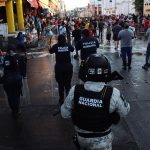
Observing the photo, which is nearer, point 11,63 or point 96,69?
point 96,69

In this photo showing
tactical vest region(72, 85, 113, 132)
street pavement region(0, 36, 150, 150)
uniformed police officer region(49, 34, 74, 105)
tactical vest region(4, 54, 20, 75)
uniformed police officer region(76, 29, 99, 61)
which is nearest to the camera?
tactical vest region(72, 85, 113, 132)

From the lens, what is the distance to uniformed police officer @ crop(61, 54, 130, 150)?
130 inches

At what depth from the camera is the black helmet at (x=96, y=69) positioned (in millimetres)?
3344

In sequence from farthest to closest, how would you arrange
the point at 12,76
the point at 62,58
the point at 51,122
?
the point at 62,58
the point at 12,76
the point at 51,122

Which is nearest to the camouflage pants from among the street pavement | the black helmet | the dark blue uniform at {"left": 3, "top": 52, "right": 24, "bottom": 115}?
the black helmet

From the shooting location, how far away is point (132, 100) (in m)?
8.51

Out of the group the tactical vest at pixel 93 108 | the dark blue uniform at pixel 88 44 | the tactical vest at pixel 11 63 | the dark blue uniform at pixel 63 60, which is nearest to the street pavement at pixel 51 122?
the dark blue uniform at pixel 63 60

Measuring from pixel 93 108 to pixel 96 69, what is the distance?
0.36 meters

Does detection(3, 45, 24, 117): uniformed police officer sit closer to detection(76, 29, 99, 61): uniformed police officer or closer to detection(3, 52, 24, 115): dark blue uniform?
detection(3, 52, 24, 115): dark blue uniform

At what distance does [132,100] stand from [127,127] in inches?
76.1

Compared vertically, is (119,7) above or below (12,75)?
below

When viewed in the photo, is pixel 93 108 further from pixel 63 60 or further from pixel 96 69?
pixel 63 60

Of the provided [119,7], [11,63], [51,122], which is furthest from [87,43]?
[119,7]

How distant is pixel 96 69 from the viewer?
334cm
